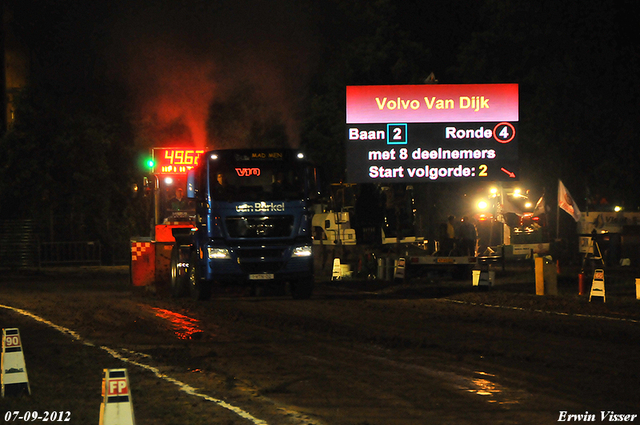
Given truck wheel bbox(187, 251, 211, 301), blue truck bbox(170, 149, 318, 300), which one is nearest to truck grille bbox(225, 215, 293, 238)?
blue truck bbox(170, 149, 318, 300)

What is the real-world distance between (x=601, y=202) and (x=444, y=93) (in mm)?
31087

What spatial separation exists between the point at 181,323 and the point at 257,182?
4.33 metres

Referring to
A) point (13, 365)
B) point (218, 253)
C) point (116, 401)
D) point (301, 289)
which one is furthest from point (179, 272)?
point (116, 401)

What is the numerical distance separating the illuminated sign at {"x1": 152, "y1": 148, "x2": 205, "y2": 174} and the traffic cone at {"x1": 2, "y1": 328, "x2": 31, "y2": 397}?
1583cm

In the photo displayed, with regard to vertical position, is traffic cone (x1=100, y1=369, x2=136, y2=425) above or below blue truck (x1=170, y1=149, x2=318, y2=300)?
below

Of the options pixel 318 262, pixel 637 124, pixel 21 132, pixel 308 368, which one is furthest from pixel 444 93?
pixel 21 132

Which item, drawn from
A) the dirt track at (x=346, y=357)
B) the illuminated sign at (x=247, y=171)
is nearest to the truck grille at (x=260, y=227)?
the illuminated sign at (x=247, y=171)

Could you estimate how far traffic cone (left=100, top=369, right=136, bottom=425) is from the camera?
5.59 metres

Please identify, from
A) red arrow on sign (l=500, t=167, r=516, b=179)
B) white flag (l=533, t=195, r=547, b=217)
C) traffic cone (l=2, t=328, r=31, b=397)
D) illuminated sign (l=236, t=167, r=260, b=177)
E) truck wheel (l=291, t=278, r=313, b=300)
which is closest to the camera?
traffic cone (l=2, t=328, r=31, b=397)

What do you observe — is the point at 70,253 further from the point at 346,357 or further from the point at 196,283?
the point at 346,357

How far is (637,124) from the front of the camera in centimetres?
4316

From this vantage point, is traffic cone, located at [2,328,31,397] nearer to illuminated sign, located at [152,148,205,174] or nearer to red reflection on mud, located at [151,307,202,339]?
red reflection on mud, located at [151,307,202,339]

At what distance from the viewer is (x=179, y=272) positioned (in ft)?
72.3

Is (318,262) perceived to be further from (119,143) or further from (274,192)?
(119,143)
